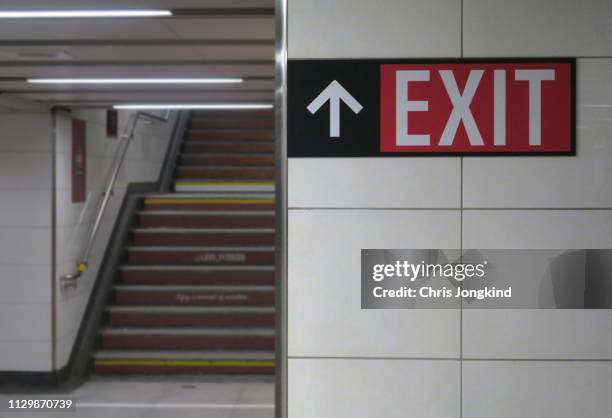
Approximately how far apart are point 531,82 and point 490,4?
1.05 feet

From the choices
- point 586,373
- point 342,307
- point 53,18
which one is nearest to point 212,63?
point 53,18

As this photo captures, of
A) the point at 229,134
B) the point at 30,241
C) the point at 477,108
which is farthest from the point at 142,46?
→ the point at 229,134

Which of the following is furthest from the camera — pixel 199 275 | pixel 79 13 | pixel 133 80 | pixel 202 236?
pixel 202 236

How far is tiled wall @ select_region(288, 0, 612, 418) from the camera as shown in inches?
109

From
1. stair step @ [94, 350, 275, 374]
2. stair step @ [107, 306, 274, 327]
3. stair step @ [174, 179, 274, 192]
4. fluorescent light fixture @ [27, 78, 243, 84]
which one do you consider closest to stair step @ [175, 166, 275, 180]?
stair step @ [174, 179, 274, 192]

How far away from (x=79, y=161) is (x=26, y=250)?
3.26 feet

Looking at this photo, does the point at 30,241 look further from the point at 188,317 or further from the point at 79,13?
the point at 79,13

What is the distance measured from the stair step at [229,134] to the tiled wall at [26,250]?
4.11m

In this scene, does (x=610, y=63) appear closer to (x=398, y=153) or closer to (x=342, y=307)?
(x=398, y=153)

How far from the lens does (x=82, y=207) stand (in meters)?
7.30

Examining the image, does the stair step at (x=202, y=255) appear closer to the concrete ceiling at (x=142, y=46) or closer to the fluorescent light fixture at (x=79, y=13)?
the concrete ceiling at (x=142, y=46)

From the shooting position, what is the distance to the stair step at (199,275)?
26.5 feet

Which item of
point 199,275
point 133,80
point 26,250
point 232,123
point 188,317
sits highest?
point 232,123

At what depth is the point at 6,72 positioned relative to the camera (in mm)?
4895
